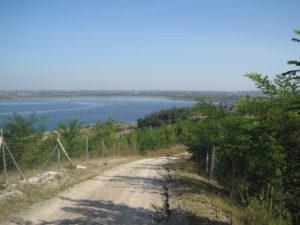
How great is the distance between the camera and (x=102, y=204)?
10.5m

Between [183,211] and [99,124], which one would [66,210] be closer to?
[183,211]

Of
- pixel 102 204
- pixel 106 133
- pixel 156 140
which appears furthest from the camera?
pixel 156 140

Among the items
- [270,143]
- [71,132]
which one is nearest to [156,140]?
[71,132]

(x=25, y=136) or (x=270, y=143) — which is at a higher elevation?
(x=270, y=143)

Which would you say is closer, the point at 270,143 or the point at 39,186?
the point at 270,143

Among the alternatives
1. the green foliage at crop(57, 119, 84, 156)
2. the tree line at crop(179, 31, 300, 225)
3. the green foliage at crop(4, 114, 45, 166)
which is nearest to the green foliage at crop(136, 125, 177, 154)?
the green foliage at crop(57, 119, 84, 156)

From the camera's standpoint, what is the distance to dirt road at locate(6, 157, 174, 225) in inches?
349

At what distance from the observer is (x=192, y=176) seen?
587 inches

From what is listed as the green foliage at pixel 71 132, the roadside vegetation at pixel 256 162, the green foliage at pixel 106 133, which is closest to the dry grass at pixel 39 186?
the roadside vegetation at pixel 256 162

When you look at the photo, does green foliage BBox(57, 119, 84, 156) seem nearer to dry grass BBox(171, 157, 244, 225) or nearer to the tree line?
dry grass BBox(171, 157, 244, 225)

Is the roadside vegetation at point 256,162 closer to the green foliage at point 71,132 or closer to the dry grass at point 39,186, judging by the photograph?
the dry grass at point 39,186

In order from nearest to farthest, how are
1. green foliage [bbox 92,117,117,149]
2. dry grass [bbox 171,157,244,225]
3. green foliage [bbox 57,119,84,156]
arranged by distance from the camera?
dry grass [bbox 171,157,244,225], green foliage [bbox 57,119,84,156], green foliage [bbox 92,117,117,149]

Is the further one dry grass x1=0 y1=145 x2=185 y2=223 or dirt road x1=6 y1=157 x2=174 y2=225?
dry grass x1=0 y1=145 x2=185 y2=223

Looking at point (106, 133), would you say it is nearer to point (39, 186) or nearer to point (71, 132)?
point (71, 132)
